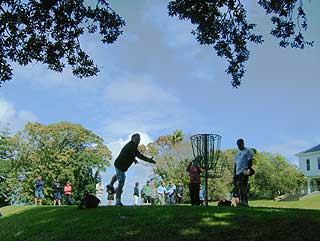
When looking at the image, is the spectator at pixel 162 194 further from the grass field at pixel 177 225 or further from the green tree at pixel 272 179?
the green tree at pixel 272 179

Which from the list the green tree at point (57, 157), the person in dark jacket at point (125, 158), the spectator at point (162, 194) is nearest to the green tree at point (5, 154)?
the green tree at point (57, 157)

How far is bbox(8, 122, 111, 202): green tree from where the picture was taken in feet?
157

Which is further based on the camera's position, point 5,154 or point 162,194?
point 5,154

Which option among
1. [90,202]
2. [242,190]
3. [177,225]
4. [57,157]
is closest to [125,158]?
[90,202]

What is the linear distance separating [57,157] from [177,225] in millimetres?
39576

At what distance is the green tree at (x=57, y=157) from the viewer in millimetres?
48000

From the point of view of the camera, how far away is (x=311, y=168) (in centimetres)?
6881

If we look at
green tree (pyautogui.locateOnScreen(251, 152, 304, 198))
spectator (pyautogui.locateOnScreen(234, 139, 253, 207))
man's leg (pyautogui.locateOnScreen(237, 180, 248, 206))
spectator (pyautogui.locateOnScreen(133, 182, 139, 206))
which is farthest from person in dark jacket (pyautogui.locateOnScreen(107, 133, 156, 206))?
green tree (pyautogui.locateOnScreen(251, 152, 304, 198))

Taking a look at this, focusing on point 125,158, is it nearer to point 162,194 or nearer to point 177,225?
point 177,225

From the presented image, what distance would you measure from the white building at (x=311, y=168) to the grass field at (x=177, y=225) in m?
59.0

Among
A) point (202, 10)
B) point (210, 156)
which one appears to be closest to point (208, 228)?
point (202, 10)

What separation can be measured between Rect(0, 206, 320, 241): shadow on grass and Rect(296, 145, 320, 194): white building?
59.0 metres

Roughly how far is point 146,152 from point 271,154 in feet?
64.2

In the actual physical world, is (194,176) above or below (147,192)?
above
